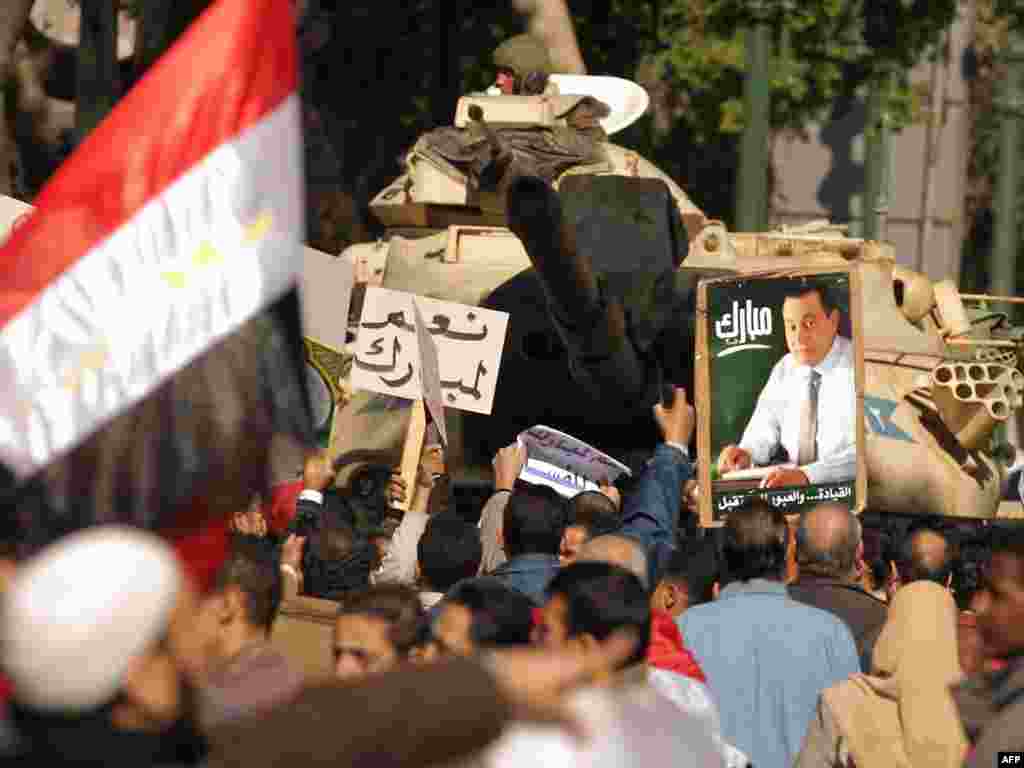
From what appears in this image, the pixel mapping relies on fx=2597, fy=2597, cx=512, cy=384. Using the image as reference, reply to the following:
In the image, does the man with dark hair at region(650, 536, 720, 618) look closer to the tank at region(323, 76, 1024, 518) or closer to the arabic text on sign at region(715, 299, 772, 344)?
the arabic text on sign at region(715, 299, 772, 344)

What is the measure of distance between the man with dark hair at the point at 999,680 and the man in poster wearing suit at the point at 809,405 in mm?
4986

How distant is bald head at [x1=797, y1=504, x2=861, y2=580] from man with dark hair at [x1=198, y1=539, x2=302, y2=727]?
2.27 metres

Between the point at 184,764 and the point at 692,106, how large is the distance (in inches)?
901

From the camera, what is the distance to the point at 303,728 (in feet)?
11.9

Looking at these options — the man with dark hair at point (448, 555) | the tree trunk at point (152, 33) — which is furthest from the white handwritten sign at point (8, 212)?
the tree trunk at point (152, 33)

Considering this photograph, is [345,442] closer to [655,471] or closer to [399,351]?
[399,351]

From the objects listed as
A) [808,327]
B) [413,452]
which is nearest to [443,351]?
[413,452]

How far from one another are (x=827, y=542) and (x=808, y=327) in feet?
9.49

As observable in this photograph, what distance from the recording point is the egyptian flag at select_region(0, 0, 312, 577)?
4.36 meters

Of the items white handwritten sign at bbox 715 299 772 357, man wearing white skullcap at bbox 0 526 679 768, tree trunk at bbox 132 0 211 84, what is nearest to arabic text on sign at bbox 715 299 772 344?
white handwritten sign at bbox 715 299 772 357

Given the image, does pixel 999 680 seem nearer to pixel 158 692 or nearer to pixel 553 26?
pixel 158 692

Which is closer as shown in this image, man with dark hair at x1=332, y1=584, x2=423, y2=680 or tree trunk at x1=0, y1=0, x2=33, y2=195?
man with dark hair at x1=332, y1=584, x2=423, y2=680

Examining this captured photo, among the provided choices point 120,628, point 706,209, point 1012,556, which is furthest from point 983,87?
point 120,628

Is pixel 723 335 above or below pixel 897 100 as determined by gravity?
above
